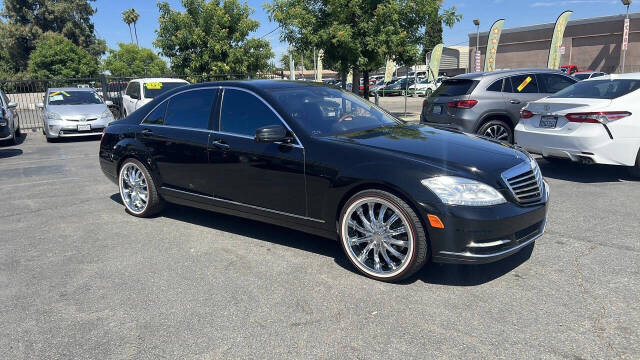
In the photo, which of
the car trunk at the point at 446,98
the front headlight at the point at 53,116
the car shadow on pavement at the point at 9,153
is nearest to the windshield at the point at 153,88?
the front headlight at the point at 53,116

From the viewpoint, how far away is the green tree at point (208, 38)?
21.7m

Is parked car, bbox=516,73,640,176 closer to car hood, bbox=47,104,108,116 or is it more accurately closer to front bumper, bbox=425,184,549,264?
front bumper, bbox=425,184,549,264

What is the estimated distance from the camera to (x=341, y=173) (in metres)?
3.88

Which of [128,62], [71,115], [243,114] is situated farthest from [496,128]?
[128,62]

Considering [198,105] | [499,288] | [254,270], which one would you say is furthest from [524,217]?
[198,105]

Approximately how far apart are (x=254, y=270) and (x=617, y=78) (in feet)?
20.5

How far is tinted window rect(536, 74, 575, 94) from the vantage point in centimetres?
930

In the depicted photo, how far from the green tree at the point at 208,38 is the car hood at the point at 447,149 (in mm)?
18476

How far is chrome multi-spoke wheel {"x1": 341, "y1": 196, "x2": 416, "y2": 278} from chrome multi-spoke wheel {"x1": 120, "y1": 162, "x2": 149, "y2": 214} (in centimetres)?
286

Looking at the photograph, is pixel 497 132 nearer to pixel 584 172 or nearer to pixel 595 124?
pixel 584 172

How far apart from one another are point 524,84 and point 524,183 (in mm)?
6176

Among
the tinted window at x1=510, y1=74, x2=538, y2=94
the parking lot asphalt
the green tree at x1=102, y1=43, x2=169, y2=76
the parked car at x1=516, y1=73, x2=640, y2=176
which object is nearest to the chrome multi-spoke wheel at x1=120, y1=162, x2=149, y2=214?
the parking lot asphalt

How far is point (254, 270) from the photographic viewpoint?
4102 millimetres

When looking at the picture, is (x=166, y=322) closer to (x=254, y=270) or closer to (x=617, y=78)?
(x=254, y=270)
